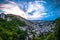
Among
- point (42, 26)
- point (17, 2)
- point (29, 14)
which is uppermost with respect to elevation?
point (17, 2)

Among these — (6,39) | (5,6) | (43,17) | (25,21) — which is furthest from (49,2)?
(6,39)

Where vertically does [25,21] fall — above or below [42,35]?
above

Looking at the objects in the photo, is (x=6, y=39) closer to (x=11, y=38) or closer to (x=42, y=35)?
(x=11, y=38)

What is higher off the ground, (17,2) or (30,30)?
(17,2)

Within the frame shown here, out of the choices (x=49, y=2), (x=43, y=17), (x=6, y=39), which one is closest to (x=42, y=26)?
(x=43, y=17)

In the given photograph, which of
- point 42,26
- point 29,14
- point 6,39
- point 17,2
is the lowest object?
point 6,39

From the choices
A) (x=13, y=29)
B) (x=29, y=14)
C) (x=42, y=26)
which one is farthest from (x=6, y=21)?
(x=42, y=26)

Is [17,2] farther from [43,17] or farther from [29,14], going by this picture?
[43,17]

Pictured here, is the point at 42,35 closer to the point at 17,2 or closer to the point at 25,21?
the point at 25,21
